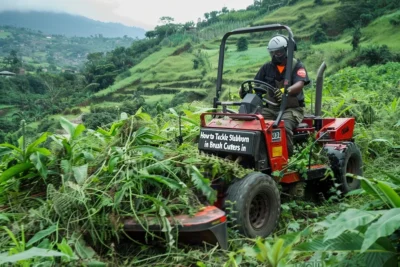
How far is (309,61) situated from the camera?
24.5m

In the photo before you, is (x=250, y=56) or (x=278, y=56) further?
(x=250, y=56)

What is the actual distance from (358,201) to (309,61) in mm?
20267

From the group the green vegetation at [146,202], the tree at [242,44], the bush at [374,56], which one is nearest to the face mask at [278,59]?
the green vegetation at [146,202]

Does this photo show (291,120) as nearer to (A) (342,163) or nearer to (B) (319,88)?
(A) (342,163)

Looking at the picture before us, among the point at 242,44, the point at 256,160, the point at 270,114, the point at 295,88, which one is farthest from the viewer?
the point at 242,44

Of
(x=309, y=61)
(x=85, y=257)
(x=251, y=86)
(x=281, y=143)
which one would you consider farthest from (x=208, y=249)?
(x=309, y=61)

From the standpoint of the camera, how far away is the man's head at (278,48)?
5.27 metres

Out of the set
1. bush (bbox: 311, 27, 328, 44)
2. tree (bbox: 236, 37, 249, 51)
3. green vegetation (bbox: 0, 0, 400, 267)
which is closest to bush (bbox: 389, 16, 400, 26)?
bush (bbox: 311, 27, 328, 44)

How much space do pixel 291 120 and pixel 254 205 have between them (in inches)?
53.5

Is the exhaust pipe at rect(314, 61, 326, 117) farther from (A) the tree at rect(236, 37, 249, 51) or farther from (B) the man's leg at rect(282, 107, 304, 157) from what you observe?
(A) the tree at rect(236, 37, 249, 51)

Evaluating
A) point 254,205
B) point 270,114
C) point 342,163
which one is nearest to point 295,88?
point 270,114

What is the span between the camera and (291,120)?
5371 millimetres

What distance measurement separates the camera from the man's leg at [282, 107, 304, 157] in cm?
519

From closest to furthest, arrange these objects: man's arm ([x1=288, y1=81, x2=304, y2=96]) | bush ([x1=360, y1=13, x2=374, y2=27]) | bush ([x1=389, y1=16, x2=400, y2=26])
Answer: man's arm ([x1=288, y1=81, x2=304, y2=96])
bush ([x1=389, y1=16, x2=400, y2=26])
bush ([x1=360, y1=13, x2=374, y2=27])
